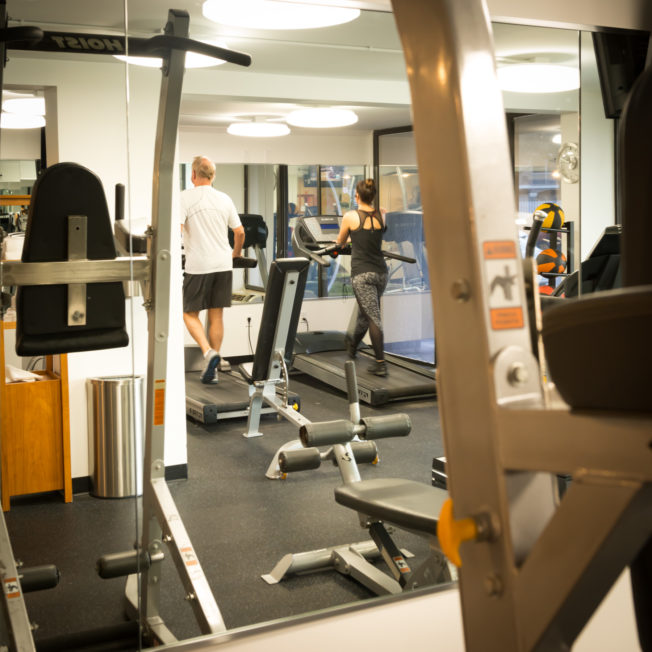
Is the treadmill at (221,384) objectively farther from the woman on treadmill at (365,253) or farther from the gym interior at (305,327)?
the woman on treadmill at (365,253)

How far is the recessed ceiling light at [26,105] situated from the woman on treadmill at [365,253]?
4.43 ft

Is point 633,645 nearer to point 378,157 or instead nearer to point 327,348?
point 327,348

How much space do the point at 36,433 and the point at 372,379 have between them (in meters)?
1.76

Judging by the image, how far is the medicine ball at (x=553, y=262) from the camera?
3.70 meters

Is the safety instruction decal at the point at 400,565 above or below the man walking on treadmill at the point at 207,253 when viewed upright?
below

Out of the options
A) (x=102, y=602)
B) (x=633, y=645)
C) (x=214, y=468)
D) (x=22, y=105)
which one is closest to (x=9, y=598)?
(x=102, y=602)

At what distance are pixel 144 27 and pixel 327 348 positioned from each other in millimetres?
1568

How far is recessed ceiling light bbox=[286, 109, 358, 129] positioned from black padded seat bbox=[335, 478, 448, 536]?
4.83 feet

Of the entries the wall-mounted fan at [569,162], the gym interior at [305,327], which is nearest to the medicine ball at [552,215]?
the gym interior at [305,327]

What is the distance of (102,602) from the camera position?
9.75 feet

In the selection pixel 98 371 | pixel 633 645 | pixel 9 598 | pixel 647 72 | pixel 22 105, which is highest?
pixel 22 105

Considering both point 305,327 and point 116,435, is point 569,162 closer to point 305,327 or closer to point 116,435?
point 305,327

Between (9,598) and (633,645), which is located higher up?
(9,598)

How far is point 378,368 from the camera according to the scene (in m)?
3.87
